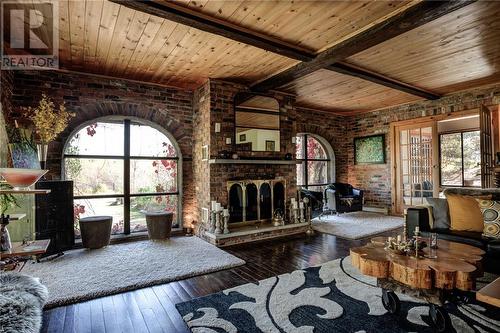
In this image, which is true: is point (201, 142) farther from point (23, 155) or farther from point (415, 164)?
point (415, 164)

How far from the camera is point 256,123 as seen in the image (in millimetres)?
4914

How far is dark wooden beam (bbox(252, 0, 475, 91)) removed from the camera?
246 centimetres

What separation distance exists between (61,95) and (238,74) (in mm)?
2737

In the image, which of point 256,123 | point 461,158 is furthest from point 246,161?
point 461,158

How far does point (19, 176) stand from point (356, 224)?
17.7ft

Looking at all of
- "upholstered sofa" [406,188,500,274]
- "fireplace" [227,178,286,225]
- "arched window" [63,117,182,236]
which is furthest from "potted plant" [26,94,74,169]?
"upholstered sofa" [406,188,500,274]

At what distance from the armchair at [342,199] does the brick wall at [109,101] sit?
3.41 metres

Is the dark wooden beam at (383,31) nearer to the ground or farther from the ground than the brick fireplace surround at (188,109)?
farther from the ground

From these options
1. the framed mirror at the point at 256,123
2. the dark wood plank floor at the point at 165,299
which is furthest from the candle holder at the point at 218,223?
the framed mirror at the point at 256,123

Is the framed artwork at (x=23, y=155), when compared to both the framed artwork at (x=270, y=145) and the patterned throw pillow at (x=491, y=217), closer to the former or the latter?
the framed artwork at (x=270, y=145)

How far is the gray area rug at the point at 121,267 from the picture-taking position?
2641mm

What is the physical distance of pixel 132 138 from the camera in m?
4.75

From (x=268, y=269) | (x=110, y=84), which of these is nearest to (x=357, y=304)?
(x=268, y=269)

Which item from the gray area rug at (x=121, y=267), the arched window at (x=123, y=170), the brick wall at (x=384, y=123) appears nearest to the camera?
the gray area rug at (x=121, y=267)
